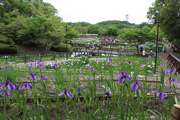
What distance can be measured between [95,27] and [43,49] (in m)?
55.9

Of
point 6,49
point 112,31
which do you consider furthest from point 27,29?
point 112,31

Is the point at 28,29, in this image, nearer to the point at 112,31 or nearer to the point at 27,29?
the point at 27,29

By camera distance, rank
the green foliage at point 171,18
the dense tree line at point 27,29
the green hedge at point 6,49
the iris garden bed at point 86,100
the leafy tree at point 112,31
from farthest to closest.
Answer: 1. the leafy tree at point 112,31
2. the dense tree line at point 27,29
3. the green hedge at point 6,49
4. the green foliage at point 171,18
5. the iris garden bed at point 86,100

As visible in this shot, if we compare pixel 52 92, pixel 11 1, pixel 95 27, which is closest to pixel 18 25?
pixel 11 1

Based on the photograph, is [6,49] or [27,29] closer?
[6,49]

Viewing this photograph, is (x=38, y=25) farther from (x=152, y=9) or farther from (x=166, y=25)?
(x=152, y=9)

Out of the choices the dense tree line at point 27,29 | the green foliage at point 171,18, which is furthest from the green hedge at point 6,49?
the green foliage at point 171,18

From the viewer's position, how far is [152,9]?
3106cm

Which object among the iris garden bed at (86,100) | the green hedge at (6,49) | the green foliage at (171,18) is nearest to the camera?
the iris garden bed at (86,100)

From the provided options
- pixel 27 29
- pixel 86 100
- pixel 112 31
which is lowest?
pixel 86 100

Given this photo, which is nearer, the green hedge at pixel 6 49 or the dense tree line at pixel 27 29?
the green hedge at pixel 6 49

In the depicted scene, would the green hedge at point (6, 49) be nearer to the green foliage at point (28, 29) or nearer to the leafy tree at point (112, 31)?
the green foliage at point (28, 29)

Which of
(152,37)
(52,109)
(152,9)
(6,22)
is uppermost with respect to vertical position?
(152,9)

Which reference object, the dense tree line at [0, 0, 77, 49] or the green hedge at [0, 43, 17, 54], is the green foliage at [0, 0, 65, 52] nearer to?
the dense tree line at [0, 0, 77, 49]
